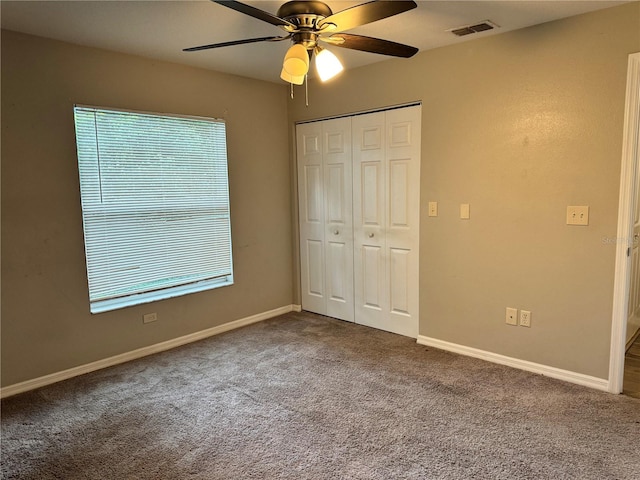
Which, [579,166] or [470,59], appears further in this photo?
[470,59]

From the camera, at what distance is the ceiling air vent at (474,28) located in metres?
2.70

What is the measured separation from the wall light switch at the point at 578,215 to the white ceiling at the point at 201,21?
1184 millimetres

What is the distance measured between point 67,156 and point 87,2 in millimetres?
1087

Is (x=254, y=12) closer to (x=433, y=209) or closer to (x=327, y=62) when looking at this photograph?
(x=327, y=62)

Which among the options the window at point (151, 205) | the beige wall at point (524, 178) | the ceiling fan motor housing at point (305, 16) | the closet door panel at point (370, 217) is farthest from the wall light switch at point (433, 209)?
the window at point (151, 205)

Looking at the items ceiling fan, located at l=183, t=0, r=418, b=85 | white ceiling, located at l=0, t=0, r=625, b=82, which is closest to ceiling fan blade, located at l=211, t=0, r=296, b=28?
ceiling fan, located at l=183, t=0, r=418, b=85

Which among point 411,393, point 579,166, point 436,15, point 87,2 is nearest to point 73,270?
point 87,2

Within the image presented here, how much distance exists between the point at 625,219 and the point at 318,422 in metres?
2.17

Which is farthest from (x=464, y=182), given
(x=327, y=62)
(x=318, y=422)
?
(x=318, y=422)

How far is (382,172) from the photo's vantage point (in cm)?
367

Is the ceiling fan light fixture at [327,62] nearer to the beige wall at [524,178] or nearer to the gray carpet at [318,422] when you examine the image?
the beige wall at [524,178]

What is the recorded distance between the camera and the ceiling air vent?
270 cm

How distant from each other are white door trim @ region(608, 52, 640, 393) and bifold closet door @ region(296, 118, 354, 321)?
209 cm

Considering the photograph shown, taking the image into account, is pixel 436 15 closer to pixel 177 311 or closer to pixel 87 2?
pixel 87 2
